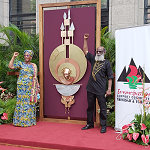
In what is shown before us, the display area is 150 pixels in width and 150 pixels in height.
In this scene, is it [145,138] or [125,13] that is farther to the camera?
[125,13]

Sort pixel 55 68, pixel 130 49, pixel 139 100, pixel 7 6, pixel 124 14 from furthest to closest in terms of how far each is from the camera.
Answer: pixel 7 6
pixel 124 14
pixel 55 68
pixel 130 49
pixel 139 100

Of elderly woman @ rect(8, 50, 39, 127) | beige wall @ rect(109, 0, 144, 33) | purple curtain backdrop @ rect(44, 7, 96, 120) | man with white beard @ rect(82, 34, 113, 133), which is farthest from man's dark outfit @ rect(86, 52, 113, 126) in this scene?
beige wall @ rect(109, 0, 144, 33)

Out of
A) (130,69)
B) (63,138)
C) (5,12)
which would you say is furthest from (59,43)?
(5,12)

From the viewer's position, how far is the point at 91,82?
526 cm

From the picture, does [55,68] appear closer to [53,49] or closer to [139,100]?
[53,49]

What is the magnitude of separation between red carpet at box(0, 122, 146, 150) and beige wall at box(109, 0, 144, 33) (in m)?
3.98

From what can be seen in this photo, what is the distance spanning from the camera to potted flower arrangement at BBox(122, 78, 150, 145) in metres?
4.35

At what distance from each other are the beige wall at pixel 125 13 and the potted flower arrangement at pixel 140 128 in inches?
151

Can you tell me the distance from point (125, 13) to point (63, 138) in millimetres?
5054

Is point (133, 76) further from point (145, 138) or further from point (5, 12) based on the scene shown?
point (5, 12)

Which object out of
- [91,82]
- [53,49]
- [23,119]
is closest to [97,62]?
[91,82]

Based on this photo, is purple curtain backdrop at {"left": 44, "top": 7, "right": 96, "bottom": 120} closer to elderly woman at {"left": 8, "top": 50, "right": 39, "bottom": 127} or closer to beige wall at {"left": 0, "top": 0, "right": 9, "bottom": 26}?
elderly woman at {"left": 8, "top": 50, "right": 39, "bottom": 127}

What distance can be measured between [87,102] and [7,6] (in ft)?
22.5

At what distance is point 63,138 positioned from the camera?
15.6 ft
